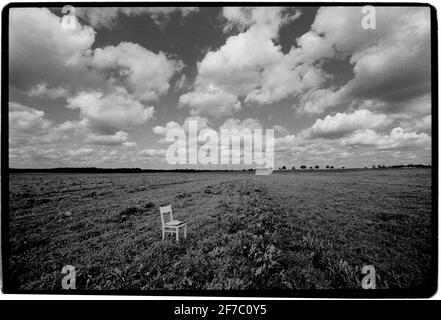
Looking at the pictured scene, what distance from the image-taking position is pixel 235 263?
4.18m

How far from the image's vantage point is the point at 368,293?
12.2ft

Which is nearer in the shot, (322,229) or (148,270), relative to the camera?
(148,270)

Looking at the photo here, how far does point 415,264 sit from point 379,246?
816mm

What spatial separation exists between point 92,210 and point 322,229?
734cm

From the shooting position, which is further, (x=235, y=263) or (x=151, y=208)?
(x=151, y=208)

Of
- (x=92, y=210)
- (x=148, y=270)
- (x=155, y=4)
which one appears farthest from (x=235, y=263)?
(x=92, y=210)

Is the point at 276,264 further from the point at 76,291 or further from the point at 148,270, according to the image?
the point at 76,291
